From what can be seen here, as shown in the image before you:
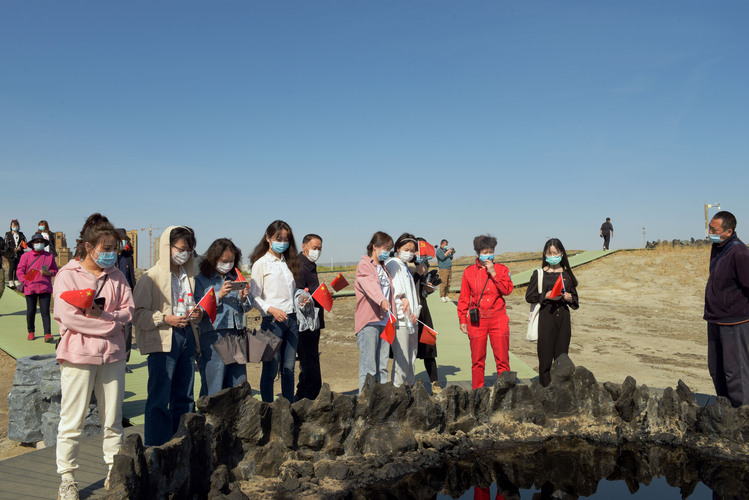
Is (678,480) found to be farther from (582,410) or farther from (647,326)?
(647,326)

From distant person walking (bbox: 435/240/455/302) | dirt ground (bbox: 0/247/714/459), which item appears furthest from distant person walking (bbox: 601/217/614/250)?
distant person walking (bbox: 435/240/455/302)

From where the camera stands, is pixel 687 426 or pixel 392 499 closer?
pixel 392 499

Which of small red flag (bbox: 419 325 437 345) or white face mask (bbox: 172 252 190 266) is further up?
white face mask (bbox: 172 252 190 266)

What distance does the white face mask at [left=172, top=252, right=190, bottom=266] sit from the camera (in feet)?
13.8

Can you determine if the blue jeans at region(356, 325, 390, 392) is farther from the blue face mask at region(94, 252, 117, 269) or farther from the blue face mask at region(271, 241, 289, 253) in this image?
the blue face mask at region(94, 252, 117, 269)

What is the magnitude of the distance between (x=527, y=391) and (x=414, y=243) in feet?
6.01

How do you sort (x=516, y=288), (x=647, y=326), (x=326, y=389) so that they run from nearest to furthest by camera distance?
(x=326, y=389)
(x=647, y=326)
(x=516, y=288)

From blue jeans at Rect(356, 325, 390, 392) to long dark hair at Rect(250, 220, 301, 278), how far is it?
855 millimetres

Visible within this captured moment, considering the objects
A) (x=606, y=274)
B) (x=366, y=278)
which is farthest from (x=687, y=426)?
(x=606, y=274)

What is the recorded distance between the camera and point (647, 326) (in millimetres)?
13047

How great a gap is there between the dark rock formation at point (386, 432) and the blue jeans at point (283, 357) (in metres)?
1.01

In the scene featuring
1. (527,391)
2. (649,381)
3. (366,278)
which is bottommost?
(649,381)

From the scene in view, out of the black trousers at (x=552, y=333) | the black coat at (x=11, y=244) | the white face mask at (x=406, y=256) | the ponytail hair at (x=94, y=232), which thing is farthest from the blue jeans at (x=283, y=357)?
the black coat at (x=11, y=244)

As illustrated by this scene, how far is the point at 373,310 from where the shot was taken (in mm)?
5238
